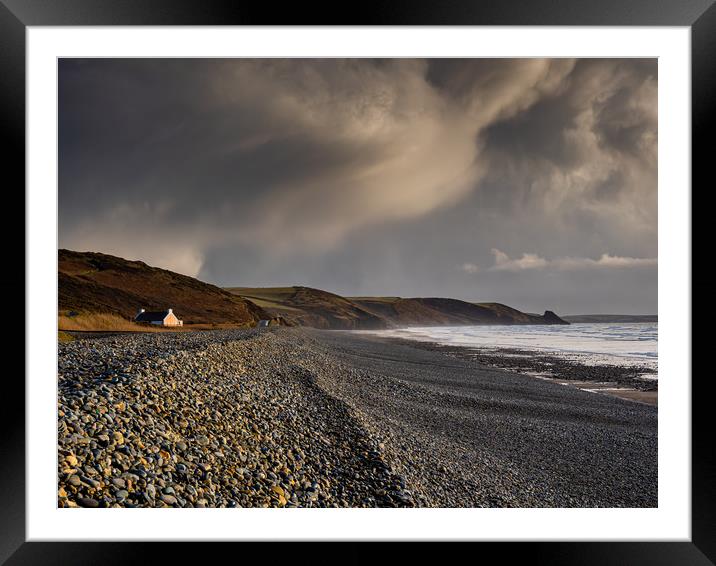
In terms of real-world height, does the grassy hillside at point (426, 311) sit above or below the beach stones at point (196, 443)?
below

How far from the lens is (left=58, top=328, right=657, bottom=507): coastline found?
323 centimetres

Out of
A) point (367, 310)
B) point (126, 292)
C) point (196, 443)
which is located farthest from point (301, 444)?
point (367, 310)

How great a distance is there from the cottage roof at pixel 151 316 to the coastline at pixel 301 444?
42.9 feet

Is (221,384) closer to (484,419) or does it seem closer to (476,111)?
(484,419)

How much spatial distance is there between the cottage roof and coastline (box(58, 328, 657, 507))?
13075 millimetres

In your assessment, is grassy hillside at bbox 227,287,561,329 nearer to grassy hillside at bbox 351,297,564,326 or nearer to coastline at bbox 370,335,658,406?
grassy hillside at bbox 351,297,564,326

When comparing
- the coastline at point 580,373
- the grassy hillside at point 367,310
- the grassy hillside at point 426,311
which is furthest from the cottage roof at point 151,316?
the grassy hillside at point 426,311

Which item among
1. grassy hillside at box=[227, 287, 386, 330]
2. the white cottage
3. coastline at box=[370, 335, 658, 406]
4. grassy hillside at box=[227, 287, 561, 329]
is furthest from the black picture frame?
grassy hillside at box=[227, 287, 561, 329]

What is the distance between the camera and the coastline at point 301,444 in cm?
323

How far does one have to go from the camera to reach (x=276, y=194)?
343 inches
